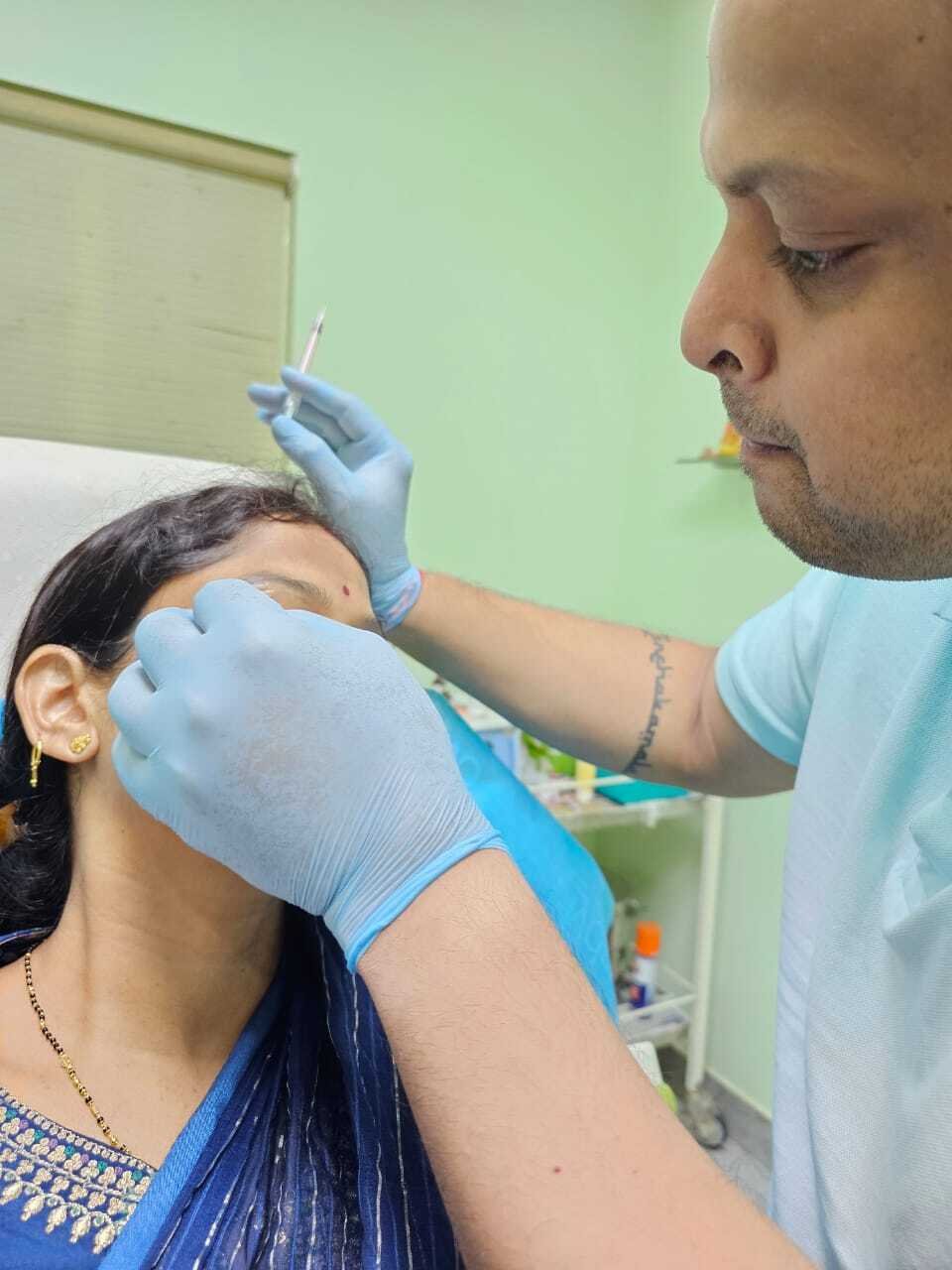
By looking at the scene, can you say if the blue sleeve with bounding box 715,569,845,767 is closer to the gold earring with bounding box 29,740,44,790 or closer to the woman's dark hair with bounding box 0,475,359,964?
the woman's dark hair with bounding box 0,475,359,964

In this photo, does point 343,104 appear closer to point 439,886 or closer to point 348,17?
point 348,17

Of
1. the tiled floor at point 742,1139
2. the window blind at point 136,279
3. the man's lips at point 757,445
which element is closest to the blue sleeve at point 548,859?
the man's lips at point 757,445

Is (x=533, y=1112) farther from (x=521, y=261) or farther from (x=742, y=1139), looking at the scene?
(x=521, y=261)

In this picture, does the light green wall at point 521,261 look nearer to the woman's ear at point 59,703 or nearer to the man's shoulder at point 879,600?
the man's shoulder at point 879,600

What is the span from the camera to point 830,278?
1.99 feet

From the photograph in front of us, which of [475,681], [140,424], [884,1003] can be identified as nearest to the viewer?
[884,1003]

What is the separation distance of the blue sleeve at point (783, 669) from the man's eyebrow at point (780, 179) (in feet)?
1.63

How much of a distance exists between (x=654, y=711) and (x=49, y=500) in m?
0.91

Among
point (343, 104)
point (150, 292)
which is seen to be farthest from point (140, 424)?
point (343, 104)

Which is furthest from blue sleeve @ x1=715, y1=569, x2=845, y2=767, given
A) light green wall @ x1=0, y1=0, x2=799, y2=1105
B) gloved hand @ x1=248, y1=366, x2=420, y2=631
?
light green wall @ x1=0, y1=0, x2=799, y2=1105

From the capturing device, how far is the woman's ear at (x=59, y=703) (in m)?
0.89

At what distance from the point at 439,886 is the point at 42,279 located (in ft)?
5.70

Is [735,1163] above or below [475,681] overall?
below

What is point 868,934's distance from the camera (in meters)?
0.79
